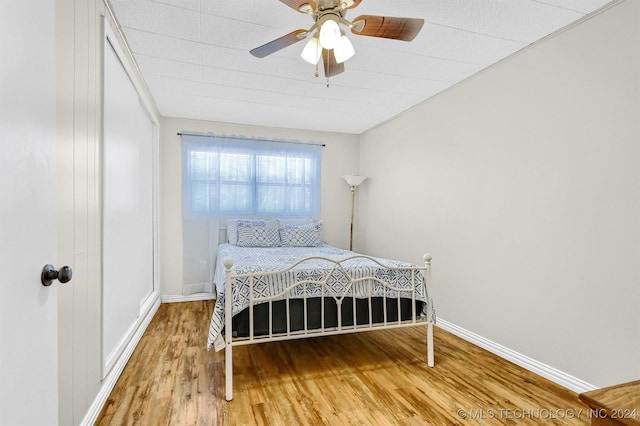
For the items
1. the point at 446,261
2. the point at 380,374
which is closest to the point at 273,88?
the point at 446,261

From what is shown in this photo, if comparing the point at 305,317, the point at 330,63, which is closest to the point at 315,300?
the point at 305,317

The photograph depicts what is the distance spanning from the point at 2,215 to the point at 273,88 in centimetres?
262

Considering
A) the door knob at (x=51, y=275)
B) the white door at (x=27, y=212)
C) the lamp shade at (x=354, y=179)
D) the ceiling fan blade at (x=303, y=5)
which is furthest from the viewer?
the lamp shade at (x=354, y=179)

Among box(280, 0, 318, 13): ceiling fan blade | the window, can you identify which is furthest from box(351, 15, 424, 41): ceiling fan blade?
the window

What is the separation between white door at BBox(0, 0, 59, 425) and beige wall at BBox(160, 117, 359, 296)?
10.3 feet

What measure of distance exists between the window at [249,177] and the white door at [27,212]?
123 inches

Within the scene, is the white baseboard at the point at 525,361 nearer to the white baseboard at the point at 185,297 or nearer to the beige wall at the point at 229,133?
the beige wall at the point at 229,133

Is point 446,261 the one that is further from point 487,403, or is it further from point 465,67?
point 465,67

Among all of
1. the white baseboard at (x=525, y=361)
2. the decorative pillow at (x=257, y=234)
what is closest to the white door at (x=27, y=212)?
the white baseboard at (x=525, y=361)

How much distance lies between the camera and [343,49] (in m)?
1.74

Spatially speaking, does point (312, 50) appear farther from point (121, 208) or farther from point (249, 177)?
point (249, 177)

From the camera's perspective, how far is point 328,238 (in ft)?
15.4

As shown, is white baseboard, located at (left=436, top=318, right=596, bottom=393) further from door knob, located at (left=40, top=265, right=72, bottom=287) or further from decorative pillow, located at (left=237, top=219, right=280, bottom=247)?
door knob, located at (left=40, top=265, right=72, bottom=287)

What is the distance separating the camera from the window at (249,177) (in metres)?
4.04
